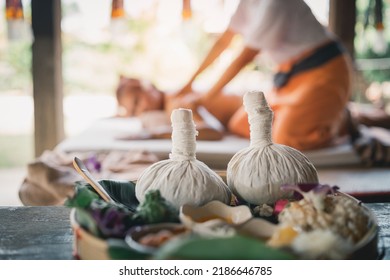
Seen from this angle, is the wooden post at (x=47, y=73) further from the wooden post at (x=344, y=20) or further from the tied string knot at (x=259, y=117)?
the tied string knot at (x=259, y=117)

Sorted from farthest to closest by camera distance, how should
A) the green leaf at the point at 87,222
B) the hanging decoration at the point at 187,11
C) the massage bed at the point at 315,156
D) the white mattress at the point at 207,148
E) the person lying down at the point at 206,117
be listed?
the hanging decoration at the point at 187,11, the person lying down at the point at 206,117, the white mattress at the point at 207,148, the massage bed at the point at 315,156, the green leaf at the point at 87,222

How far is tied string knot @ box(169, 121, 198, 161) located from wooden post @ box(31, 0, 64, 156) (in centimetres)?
302

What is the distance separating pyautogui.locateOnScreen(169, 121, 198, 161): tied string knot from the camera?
951 mm

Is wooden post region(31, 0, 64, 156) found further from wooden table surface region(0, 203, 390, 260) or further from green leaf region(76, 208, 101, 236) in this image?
green leaf region(76, 208, 101, 236)

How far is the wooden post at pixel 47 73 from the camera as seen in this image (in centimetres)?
376

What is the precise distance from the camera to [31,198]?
2129mm

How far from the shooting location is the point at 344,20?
3.87m

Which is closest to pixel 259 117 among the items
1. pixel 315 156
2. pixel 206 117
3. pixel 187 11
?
pixel 315 156

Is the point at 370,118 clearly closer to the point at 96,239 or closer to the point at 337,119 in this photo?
the point at 337,119

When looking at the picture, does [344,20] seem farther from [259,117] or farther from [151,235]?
[151,235]

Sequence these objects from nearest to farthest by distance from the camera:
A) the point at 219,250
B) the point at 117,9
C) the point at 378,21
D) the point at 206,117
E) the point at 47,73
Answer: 1. the point at 219,250
2. the point at 206,117
3. the point at 117,9
4. the point at 378,21
5. the point at 47,73

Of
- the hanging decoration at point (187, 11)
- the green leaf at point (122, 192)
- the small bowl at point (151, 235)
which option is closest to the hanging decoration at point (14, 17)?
the hanging decoration at point (187, 11)

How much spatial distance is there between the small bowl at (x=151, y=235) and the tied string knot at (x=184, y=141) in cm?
18

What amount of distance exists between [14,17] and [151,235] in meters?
2.69
